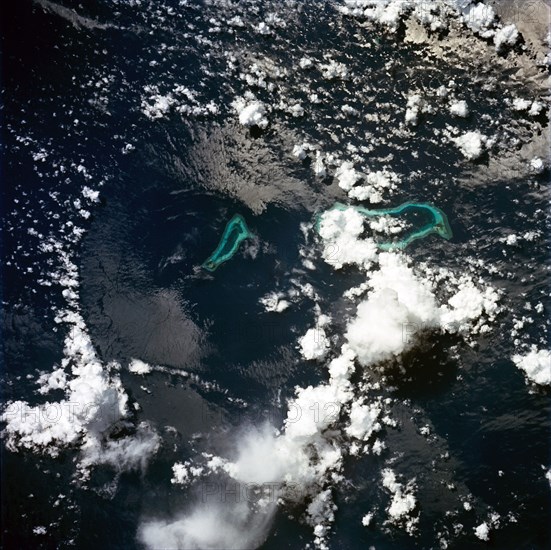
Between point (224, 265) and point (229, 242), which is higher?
point (229, 242)

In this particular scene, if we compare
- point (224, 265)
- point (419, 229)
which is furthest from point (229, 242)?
point (419, 229)

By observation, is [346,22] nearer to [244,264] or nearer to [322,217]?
[322,217]

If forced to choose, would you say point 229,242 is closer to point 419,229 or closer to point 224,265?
point 224,265

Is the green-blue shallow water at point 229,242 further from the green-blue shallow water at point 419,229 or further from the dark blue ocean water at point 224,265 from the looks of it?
the green-blue shallow water at point 419,229

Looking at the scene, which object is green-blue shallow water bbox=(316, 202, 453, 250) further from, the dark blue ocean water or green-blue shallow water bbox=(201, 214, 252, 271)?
green-blue shallow water bbox=(201, 214, 252, 271)

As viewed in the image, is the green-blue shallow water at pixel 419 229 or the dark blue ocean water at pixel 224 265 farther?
the green-blue shallow water at pixel 419 229

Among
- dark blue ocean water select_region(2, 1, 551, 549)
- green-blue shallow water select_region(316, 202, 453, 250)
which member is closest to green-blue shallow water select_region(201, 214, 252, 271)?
dark blue ocean water select_region(2, 1, 551, 549)

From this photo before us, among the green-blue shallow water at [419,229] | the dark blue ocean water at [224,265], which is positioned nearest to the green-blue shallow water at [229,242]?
the dark blue ocean water at [224,265]

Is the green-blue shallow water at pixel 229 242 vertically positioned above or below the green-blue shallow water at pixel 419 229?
above
